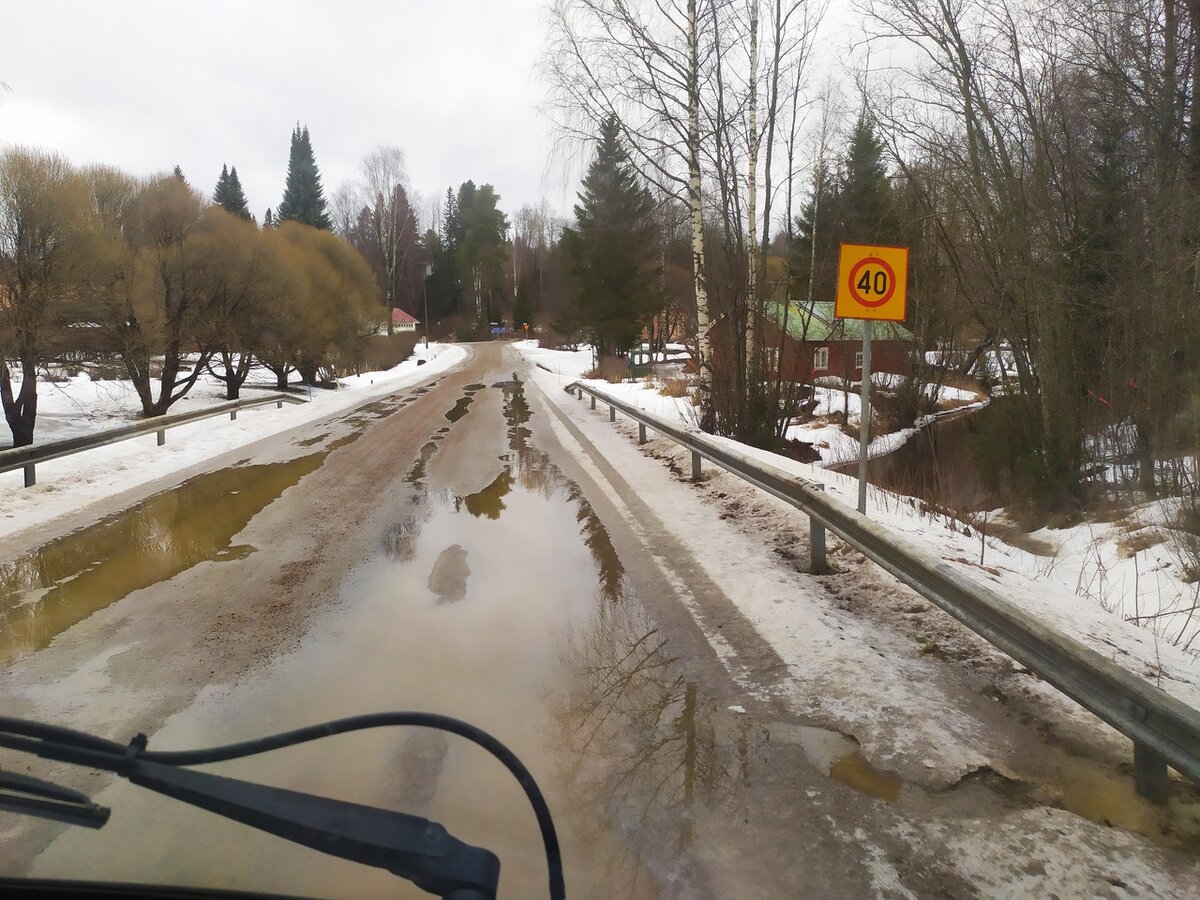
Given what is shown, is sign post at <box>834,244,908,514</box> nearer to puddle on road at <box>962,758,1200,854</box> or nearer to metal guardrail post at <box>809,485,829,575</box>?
metal guardrail post at <box>809,485,829,575</box>

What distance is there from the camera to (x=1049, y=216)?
14.1m

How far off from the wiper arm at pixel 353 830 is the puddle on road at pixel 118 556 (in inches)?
149

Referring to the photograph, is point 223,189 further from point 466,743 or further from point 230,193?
point 466,743

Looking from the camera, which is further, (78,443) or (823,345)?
(823,345)

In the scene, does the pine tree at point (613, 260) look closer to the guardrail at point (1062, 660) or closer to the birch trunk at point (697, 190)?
the birch trunk at point (697, 190)

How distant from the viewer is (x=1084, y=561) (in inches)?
323

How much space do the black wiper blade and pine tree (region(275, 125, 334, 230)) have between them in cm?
7058

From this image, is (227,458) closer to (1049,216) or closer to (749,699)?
(749,699)

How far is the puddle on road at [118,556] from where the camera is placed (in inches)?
207

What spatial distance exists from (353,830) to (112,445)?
12971 mm

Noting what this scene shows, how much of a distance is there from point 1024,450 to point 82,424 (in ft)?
78.5

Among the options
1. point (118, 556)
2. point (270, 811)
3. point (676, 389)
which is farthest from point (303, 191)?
point (270, 811)

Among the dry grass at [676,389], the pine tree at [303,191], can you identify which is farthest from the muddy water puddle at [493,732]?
the pine tree at [303,191]

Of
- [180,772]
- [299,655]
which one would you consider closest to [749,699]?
[299,655]
